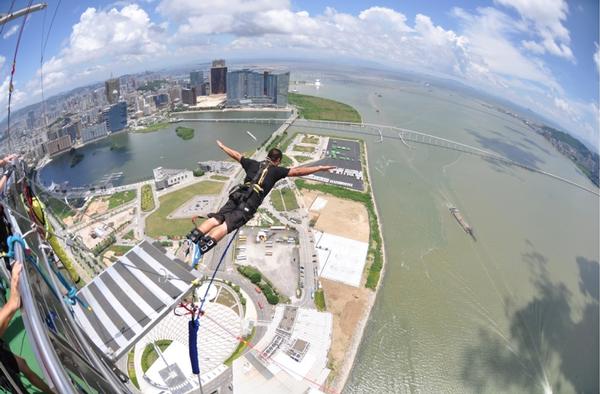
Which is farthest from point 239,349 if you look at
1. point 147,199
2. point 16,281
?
point 147,199

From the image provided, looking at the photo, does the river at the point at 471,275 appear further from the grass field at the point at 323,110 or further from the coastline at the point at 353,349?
the grass field at the point at 323,110

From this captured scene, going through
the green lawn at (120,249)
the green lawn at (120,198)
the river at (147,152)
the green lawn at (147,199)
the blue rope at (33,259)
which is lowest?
the river at (147,152)

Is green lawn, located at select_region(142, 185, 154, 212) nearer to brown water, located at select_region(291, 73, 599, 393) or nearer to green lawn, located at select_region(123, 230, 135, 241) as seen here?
green lawn, located at select_region(123, 230, 135, 241)

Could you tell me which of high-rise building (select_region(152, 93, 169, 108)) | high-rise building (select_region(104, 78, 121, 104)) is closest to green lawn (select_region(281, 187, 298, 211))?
high-rise building (select_region(152, 93, 169, 108))

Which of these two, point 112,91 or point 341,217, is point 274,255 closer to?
point 341,217

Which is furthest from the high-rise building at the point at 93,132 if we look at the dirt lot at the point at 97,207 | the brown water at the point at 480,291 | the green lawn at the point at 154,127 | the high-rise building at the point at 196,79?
the brown water at the point at 480,291


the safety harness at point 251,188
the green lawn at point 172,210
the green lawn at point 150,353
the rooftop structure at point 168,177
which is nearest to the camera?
the safety harness at point 251,188
